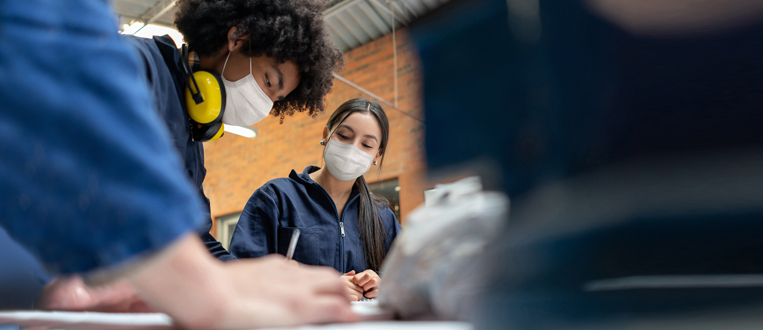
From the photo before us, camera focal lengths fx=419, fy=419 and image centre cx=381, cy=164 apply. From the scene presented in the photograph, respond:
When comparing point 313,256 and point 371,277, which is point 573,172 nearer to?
point 371,277

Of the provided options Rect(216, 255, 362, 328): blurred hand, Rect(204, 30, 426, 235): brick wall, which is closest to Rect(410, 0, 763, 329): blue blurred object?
Rect(216, 255, 362, 328): blurred hand

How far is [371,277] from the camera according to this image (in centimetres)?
117

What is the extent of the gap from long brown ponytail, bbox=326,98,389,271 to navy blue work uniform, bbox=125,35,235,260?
1.86ft

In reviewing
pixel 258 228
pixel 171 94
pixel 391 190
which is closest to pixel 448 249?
pixel 171 94

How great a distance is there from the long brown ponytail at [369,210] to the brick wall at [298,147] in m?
2.24

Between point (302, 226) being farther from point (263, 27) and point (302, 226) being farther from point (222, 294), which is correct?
point (222, 294)

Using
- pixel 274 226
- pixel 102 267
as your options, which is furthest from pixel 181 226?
pixel 274 226

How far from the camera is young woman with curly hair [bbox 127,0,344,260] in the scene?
1.03 meters

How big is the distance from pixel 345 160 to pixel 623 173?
4.18ft

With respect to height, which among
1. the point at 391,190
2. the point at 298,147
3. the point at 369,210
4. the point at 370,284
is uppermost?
the point at 298,147

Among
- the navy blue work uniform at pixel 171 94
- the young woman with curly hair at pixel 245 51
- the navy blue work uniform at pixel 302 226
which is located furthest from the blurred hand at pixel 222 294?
the navy blue work uniform at pixel 302 226

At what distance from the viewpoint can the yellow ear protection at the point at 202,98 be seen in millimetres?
968

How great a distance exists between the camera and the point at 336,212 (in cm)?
146

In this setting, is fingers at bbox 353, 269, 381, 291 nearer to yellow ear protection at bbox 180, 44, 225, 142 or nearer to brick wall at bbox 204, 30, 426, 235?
yellow ear protection at bbox 180, 44, 225, 142
